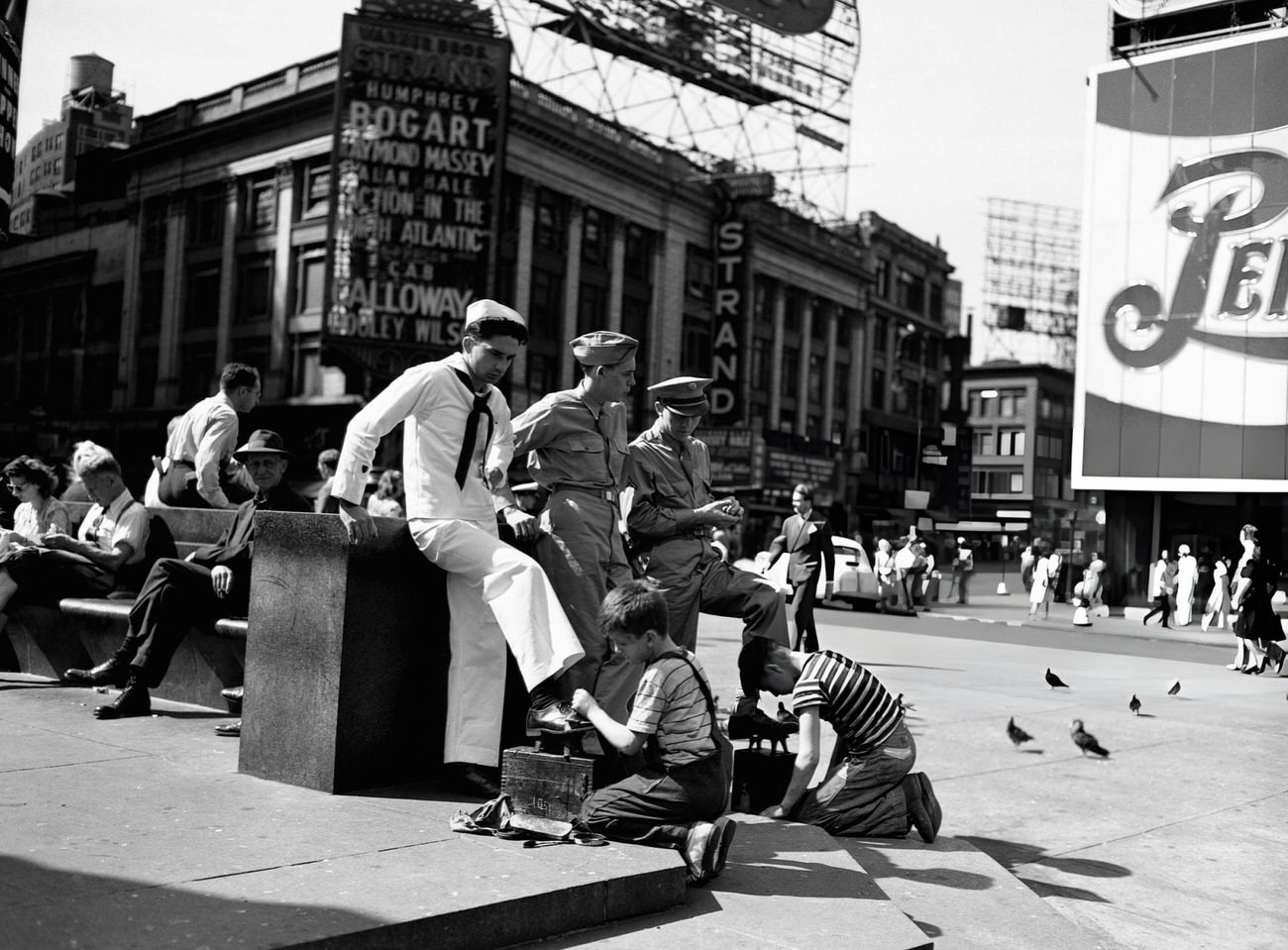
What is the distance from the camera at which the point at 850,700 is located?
18.8 ft

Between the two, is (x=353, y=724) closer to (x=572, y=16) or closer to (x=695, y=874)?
(x=695, y=874)

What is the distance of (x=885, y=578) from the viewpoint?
2995 cm

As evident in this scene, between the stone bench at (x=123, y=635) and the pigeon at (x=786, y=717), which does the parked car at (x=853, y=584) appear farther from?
the pigeon at (x=786, y=717)

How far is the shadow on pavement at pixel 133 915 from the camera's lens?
3123mm

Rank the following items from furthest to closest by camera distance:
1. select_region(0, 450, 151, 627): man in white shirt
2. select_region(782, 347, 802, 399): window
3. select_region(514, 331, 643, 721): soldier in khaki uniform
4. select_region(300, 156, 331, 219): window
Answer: select_region(782, 347, 802, 399): window
select_region(300, 156, 331, 219): window
select_region(0, 450, 151, 627): man in white shirt
select_region(514, 331, 643, 721): soldier in khaki uniform

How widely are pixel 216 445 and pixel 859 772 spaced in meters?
4.54

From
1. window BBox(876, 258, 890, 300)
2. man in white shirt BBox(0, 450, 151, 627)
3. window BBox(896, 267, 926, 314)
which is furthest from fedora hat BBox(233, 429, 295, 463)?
window BBox(896, 267, 926, 314)

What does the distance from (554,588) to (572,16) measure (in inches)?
1685

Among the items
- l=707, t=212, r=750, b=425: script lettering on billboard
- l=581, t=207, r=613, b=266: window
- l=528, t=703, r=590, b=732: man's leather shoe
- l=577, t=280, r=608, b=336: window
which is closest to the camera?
l=528, t=703, r=590, b=732: man's leather shoe

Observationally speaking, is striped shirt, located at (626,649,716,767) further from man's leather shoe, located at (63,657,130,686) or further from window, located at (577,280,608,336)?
window, located at (577,280,608,336)

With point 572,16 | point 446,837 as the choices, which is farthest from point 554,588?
point 572,16

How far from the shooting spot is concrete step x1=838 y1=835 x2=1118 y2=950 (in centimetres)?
452

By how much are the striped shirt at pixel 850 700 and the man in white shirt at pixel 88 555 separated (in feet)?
14.1

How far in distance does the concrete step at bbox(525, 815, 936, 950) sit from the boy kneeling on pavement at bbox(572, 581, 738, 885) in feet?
0.67
